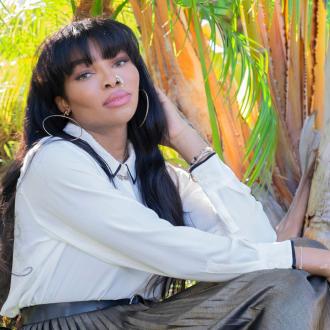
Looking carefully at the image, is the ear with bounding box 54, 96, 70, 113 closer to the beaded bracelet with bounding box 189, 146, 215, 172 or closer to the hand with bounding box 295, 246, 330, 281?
the beaded bracelet with bounding box 189, 146, 215, 172

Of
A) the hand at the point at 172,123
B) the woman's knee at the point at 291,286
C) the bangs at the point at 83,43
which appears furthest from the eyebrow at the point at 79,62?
the woman's knee at the point at 291,286

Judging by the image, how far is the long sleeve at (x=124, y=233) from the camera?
223 centimetres

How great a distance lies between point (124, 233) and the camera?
7.33ft

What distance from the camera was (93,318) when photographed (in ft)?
7.71

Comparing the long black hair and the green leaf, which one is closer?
the long black hair

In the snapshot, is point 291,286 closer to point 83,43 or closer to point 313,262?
point 313,262

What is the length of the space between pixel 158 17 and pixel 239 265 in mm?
1526

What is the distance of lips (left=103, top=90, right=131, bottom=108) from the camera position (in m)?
2.45

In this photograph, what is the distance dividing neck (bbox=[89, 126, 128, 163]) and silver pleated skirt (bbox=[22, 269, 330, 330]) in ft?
1.65

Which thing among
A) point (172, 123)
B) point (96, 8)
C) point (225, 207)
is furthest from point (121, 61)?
point (96, 8)

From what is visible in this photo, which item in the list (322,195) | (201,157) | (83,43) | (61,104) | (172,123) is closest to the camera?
(83,43)

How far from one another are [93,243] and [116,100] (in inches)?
17.6

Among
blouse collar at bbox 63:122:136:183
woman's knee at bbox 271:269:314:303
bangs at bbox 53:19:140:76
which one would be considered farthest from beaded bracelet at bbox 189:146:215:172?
woman's knee at bbox 271:269:314:303

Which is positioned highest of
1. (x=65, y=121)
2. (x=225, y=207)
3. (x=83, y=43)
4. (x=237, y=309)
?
(x=83, y=43)
